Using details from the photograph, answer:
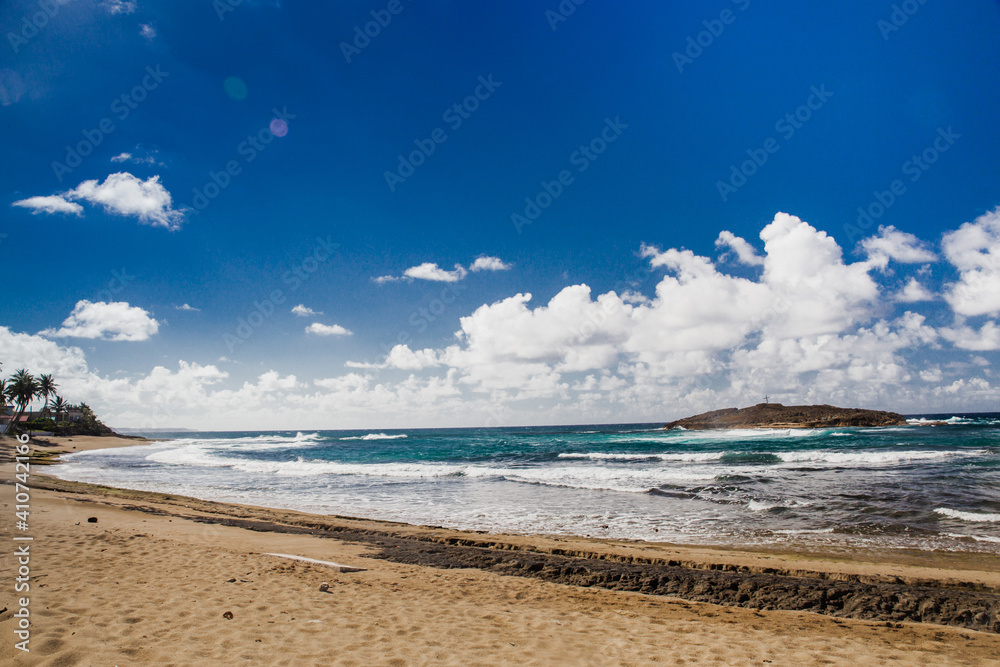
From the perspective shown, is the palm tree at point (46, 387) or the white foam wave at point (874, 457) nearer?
the white foam wave at point (874, 457)

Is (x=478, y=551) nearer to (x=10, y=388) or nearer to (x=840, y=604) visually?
(x=840, y=604)

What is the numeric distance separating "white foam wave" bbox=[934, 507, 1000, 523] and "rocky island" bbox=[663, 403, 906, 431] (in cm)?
7393

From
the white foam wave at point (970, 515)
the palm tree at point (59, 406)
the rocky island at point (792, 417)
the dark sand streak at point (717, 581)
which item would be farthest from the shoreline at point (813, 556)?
the palm tree at point (59, 406)

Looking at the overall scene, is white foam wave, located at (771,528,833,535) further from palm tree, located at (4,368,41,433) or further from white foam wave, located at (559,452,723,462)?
palm tree, located at (4,368,41,433)

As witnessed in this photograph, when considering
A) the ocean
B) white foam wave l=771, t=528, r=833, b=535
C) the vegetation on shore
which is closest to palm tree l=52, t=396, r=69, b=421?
the vegetation on shore

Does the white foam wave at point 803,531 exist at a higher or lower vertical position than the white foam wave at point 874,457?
higher

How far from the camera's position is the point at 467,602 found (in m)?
6.62

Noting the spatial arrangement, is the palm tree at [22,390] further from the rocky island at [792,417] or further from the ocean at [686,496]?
the rocky island at [792,417]

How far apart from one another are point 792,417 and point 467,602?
3668 inches

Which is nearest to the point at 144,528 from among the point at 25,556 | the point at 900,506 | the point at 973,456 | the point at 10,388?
the point at 25,556

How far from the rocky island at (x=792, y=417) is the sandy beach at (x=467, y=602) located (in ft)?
265

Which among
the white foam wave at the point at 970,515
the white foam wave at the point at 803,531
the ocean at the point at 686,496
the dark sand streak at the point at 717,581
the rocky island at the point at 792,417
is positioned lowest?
the rocky island at the point at 792,417

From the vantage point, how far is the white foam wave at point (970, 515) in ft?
37.2

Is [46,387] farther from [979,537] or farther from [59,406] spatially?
[979,537]
